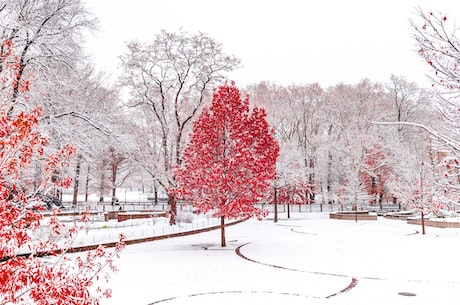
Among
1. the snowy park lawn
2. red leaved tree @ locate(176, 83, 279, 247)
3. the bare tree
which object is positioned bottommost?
the snowy park lawn

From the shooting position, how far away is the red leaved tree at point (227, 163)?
15594mm

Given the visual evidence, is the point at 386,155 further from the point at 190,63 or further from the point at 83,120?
the point at 83,120

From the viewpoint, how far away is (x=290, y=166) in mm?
34094

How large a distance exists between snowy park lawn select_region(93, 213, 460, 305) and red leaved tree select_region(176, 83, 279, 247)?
2342 millimetres

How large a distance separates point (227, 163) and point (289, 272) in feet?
20.3

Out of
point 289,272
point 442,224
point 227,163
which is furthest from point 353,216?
point 289,272

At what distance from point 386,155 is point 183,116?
79.8 ft

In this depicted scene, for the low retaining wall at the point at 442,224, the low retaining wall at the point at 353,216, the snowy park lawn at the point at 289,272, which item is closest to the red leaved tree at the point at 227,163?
the snowy park lawn at the point at 289,272

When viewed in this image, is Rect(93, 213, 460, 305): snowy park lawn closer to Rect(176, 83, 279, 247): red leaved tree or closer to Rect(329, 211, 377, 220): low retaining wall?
Rect(176, 83, 279, 247): red leaved tree

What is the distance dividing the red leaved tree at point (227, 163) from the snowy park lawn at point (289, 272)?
2.34 metres

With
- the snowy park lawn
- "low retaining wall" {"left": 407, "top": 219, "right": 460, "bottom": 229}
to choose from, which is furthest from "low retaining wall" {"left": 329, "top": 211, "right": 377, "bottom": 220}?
the snowy park lawn

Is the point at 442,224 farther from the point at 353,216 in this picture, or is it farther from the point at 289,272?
the point at 289,272

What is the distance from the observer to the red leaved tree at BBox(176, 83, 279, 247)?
A: 51.2 ft

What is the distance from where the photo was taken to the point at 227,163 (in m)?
16.2
